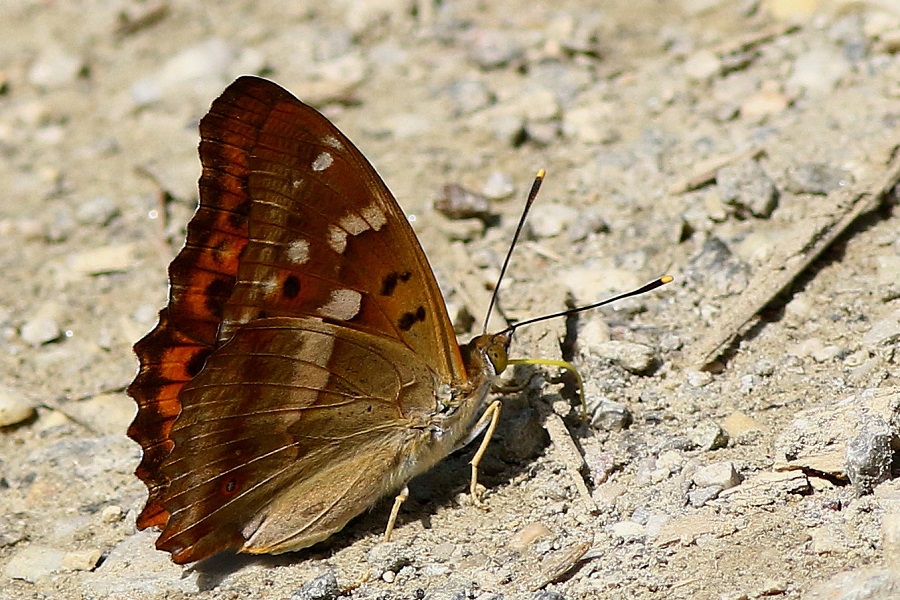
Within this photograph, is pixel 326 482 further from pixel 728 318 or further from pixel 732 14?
pixel 732 14

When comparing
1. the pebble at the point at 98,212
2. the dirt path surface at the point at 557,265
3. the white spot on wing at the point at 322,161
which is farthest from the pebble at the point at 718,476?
the pebble at the point at 98,212

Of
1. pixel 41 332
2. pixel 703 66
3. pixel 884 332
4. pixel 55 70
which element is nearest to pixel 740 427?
pixel 884 332

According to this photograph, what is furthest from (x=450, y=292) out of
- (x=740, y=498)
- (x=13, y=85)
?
(x=13, y=85)

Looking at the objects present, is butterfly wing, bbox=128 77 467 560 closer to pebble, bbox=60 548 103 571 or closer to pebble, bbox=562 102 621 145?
pebble, bbox=60 548 103 571

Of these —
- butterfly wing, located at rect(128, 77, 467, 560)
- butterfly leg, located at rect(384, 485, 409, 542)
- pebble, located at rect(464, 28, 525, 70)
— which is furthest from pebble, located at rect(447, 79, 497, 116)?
butterfly leg, located at rect(384, 485, 409, 542)

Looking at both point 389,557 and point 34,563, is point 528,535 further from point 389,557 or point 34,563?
point 34,563
